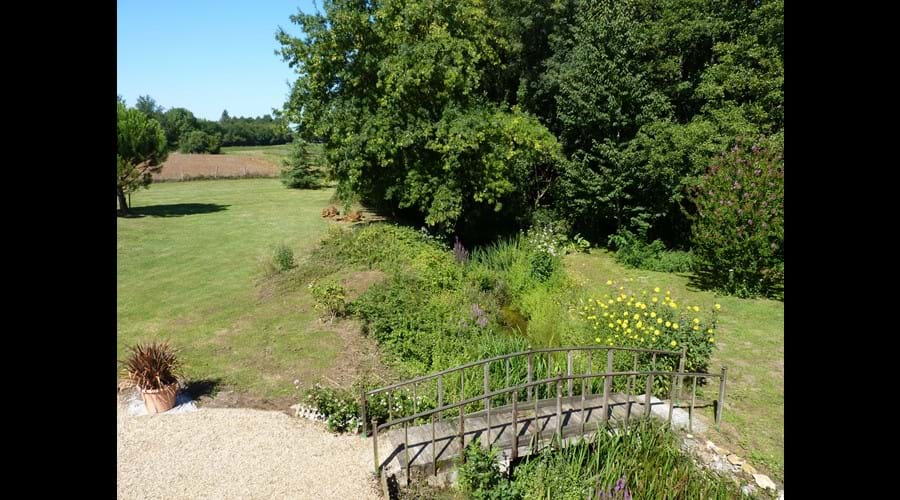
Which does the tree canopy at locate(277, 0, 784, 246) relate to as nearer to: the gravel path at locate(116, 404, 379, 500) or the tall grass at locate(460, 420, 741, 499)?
the gravel path at locate(116, 404, 379, 500)

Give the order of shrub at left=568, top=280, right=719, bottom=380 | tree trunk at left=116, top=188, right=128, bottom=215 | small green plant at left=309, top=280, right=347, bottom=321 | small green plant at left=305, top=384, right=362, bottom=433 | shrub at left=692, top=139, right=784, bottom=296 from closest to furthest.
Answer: small green plant at left=305, top=384, right=362, bottom=433, shrub at left=568, top=280, right=719, bottom=380, small green plant at left=309, top=280, right=347, bottom=321, shrub at left=692, top=139, right=784, bottom=296, tree trunk at left=116, top=188, right=128, bottom=215

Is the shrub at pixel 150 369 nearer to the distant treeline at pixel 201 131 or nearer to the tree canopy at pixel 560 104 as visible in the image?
the tree canopy at pixel 560 104

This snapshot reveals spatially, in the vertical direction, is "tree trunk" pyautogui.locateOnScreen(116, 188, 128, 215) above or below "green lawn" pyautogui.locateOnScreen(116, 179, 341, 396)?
above

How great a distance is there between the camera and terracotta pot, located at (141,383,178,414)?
272 inches

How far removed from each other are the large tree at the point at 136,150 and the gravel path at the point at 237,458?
17.8 metres

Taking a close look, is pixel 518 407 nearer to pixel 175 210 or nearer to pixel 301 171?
pixel 175 210

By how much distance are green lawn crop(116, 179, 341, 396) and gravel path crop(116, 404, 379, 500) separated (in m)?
0.95

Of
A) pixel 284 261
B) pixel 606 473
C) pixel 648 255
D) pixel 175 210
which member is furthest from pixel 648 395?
pixel 175 210

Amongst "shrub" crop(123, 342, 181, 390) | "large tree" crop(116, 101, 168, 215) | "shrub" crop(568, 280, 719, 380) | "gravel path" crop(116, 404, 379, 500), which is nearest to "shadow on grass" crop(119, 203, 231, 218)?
"large tree" crop(116, 101, 168, 215)

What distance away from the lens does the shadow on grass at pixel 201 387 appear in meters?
7.50

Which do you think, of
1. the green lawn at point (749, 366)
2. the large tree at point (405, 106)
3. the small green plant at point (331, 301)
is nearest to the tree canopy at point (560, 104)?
the large tree at point (405, 106)

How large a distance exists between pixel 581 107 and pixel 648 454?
12415 mm

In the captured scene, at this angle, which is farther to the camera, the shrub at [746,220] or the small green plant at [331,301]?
the shrub at [746,220]

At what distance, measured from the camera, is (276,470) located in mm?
5816
